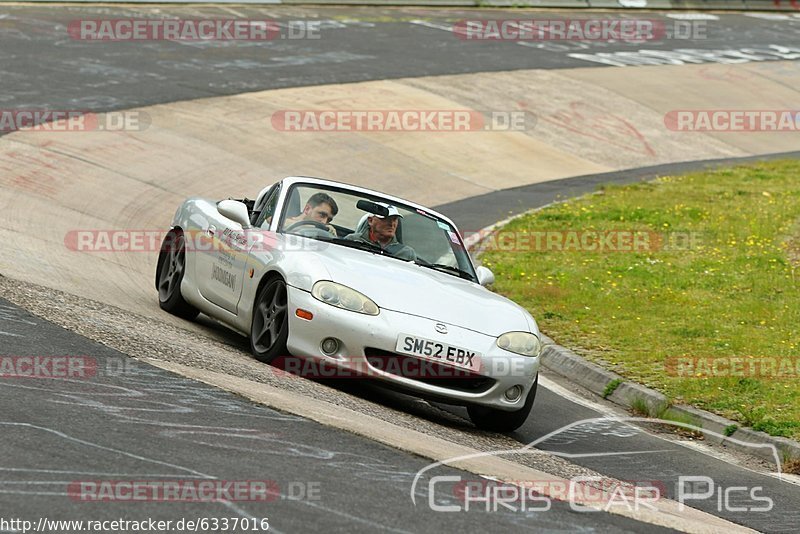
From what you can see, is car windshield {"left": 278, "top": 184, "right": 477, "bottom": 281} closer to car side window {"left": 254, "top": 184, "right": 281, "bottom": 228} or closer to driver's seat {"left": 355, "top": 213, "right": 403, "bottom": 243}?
driver's seat {"left": 355, "top": 213, "right": 403, "bottom": 243}

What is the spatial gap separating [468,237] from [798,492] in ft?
32.2

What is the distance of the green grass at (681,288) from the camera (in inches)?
442

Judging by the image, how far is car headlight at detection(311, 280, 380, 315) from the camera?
887 centimetres

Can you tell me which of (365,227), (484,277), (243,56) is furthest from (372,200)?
(243,56)

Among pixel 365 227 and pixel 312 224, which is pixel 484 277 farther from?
pixel 312 224

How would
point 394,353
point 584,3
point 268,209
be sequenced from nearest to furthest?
1. point 394,353
2. point 268,209
3. point 584,3

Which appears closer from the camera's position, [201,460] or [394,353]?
[201,460]

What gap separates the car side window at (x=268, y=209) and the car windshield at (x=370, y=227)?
0.41 ft

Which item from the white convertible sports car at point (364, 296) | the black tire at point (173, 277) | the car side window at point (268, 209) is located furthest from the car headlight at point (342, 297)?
the black tire at point (173, 277)

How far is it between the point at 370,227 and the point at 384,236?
128 mm

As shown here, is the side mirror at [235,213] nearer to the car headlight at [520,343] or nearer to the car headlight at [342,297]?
the car headlight at [342,297]

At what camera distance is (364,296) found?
8.95 metres

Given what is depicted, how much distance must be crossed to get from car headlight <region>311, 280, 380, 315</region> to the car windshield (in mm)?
1034

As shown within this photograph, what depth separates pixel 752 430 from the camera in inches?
396
